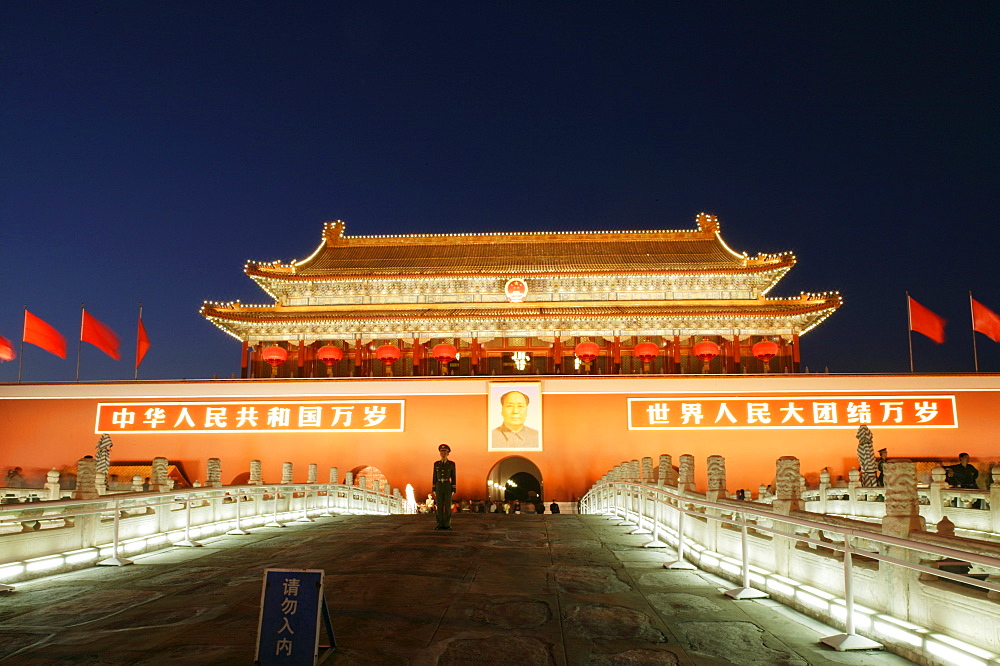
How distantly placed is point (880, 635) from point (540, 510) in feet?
48.5

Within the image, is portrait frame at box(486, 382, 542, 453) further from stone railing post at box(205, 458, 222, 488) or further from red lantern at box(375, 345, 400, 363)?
stone railing post at box(205, 458, 222, 488)

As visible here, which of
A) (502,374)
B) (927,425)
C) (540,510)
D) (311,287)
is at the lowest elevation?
(540,510)

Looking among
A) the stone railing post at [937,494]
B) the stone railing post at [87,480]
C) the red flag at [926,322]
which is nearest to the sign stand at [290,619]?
the stone railing post at [87,480]

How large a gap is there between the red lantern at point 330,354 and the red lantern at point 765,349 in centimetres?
1156

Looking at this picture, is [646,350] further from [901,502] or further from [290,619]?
[290,619]

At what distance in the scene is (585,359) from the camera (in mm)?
21406

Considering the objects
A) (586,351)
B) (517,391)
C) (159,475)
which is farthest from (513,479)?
(159,475)

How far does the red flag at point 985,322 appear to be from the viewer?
19953 mm

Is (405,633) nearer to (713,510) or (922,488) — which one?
(713,510)

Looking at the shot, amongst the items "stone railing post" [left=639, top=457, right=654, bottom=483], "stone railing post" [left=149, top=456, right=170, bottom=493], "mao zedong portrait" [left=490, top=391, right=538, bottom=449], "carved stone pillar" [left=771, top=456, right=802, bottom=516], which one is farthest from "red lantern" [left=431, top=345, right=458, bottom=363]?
"carved stone pillar" [left=771, top=456, right=802, bottom=516]

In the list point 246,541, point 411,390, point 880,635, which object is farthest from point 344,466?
point 880,635

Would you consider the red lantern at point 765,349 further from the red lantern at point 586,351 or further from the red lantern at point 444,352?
the red lantern at point 444,352

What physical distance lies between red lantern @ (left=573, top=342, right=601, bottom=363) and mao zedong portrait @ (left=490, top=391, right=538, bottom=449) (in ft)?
6.93

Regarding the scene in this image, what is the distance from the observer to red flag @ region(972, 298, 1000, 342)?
20.0 metres
